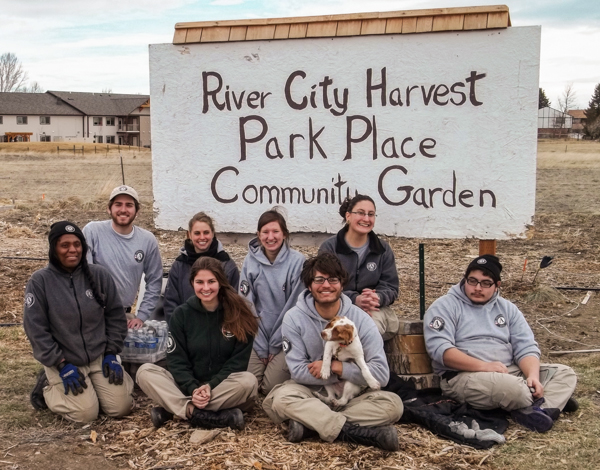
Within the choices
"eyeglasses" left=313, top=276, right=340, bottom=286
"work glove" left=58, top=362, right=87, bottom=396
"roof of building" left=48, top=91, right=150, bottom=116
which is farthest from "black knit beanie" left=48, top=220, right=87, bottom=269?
"roof of building" left=48, top=91, right=150, bottom=116

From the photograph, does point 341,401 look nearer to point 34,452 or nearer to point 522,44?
point 34,452

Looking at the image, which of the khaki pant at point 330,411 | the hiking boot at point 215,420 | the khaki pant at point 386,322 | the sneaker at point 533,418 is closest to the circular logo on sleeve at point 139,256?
the hiking boot at point 215,420

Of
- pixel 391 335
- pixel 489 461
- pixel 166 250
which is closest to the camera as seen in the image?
pixel 489 461

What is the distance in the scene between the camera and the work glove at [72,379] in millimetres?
4684

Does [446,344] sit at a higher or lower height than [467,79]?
lower

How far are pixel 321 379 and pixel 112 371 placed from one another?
1.39 metres

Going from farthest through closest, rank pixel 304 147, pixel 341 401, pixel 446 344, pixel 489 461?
pixel 304 147 → pixel 446 344 → pixel 341 401 → pixel 489 461

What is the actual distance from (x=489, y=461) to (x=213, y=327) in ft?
5.97

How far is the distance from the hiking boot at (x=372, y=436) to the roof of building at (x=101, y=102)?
70175mm

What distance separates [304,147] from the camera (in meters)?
5.97

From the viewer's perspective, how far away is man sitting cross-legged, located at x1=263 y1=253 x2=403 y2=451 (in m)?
4.28

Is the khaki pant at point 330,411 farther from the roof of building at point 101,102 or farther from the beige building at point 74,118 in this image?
the roof of building at point 101,102

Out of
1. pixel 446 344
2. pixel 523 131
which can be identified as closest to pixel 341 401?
pixel 446 344

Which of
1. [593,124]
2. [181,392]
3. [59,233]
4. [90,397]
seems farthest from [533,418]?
[593,124]
